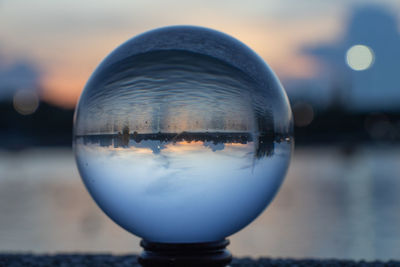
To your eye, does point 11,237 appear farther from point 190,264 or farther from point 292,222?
point 190,264

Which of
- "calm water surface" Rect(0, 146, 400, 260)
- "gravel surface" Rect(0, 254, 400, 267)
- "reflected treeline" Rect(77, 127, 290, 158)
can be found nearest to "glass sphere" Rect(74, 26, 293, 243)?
"reflected treeline" Rect(77, 127, 290, 158)

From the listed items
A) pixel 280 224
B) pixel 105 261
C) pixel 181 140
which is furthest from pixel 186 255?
pixel 280 224

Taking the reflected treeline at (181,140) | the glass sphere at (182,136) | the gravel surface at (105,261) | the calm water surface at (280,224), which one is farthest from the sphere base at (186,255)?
the calm water surface at (280,224)

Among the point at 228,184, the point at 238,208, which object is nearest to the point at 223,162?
the point at 228,184

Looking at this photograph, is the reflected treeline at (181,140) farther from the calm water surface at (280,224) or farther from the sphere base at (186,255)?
the calm water surface at (280,224)

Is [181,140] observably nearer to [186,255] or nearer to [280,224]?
[186,255]

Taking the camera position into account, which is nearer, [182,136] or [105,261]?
[182,136]
